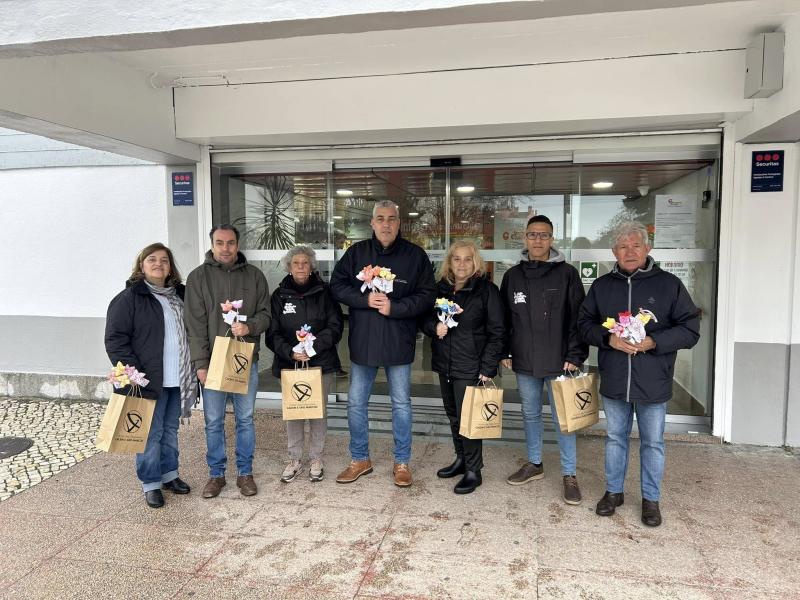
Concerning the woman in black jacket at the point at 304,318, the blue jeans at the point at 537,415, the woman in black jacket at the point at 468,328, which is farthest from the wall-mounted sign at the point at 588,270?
the woman in black jacket at the point at 304,318

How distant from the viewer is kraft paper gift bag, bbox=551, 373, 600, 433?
139 inches

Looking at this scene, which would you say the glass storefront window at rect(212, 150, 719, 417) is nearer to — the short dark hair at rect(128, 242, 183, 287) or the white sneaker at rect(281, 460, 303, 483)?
the white sneaker at rect(281, 460, 303, 483)

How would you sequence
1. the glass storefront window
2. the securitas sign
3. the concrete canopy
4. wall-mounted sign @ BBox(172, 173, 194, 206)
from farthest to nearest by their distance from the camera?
wall-mounted sign @ BBox(172, 173, 194, 206)
the glass storefront window
the securitas sign
the concrete canopy

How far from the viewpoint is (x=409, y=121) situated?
476cm

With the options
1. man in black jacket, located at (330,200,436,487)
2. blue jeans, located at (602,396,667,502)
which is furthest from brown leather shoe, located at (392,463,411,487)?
blue jeans, located at (602,396,667,502)

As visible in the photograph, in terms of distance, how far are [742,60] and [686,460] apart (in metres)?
3.21

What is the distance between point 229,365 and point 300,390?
1.71ft

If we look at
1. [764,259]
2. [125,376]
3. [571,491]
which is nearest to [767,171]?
[764,259]

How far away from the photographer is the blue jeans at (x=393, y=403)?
3998 millimetres

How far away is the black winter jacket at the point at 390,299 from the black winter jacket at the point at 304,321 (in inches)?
5.0

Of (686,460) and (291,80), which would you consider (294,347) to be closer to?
(291,80)

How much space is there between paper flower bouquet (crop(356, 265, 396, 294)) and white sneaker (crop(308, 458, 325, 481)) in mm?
1431

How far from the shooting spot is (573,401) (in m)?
3.55

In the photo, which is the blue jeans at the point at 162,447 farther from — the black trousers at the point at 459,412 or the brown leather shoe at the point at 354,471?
the black trousers at the point at 459,412
